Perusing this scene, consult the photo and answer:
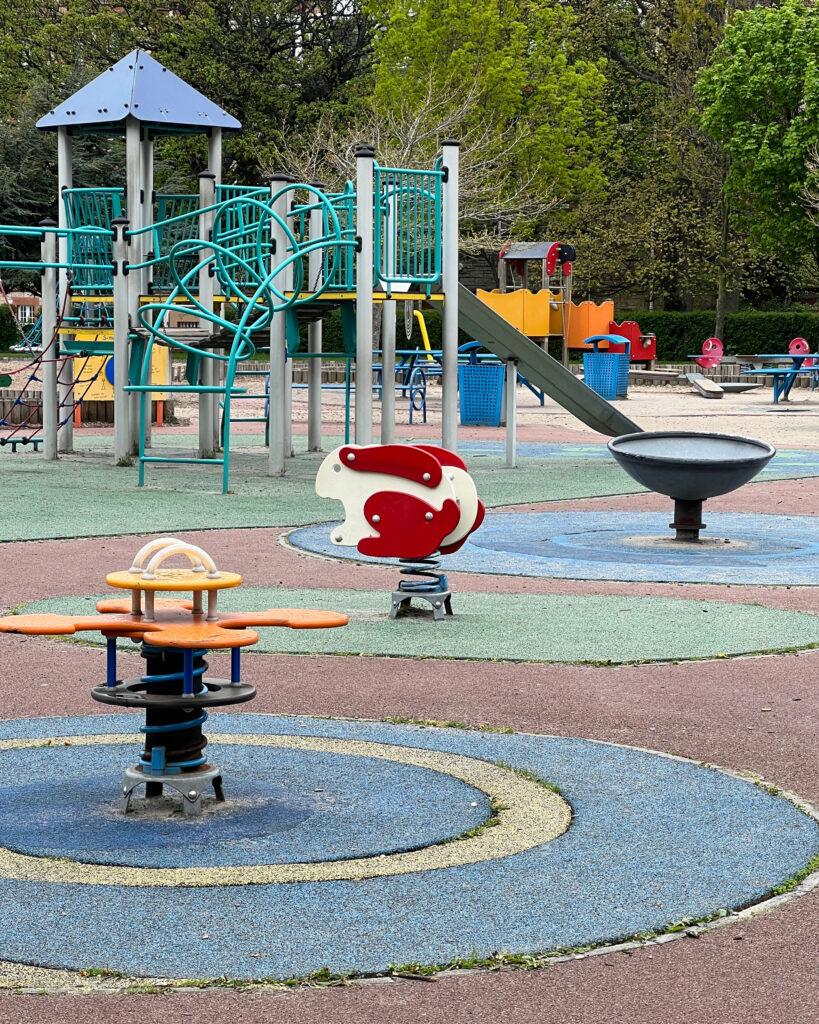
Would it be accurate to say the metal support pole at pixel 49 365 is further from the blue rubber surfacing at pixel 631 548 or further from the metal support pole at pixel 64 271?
the blue rubber surfacing at pixel 631 548

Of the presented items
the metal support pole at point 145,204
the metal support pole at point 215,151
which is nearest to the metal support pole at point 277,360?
the metal support pole at point 145,204

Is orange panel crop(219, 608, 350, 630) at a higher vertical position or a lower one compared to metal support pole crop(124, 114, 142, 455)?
lower

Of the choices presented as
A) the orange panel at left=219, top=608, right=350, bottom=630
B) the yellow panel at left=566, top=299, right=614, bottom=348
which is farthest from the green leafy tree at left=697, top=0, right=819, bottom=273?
the orange panel at left=219, top=608, right=350, bottom=630

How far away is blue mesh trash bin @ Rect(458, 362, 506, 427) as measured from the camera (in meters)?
24.3

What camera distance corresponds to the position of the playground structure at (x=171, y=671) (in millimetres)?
4574

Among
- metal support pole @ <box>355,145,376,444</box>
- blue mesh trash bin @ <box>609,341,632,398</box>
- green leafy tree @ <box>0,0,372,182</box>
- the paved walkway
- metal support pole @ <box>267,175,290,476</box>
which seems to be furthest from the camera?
green leafy tree @ <box>0,0,372,182</box>

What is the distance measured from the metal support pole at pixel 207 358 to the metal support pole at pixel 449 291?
274 centimetres

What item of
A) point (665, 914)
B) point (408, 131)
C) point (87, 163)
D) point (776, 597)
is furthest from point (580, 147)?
point (665, 914)

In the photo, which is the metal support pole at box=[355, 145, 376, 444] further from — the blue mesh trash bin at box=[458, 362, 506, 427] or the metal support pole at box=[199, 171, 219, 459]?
the blue mesh trash bin at box=[458, 362, 506, 427]

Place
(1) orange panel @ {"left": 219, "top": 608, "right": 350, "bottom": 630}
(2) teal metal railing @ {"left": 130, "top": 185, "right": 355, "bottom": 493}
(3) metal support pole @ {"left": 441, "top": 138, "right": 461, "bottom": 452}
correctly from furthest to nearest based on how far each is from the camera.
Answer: (3) metal support pole @ {"left": 441, "top": 138, "right": 461, "bottom": 452} < (2) teal metal railing @ {"left": 130, "top": 185, "right": 355, "bottom": 493} < (1) orange panel @ {"left": 219, "top": 608, "right": 350, "bottom": 630}

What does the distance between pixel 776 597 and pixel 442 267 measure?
7.90 m

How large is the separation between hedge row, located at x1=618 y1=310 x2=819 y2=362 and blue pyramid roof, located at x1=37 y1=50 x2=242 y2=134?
32.2 meters

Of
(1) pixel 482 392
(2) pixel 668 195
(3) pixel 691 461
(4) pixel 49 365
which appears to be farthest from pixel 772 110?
(3) pixel 691 461

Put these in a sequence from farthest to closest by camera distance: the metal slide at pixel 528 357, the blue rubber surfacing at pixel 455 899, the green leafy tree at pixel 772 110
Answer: the green leafy tree at pixel 772 110
the metal slide at pixel 528 357
the blue rubber surfacing at pixel 455 899
